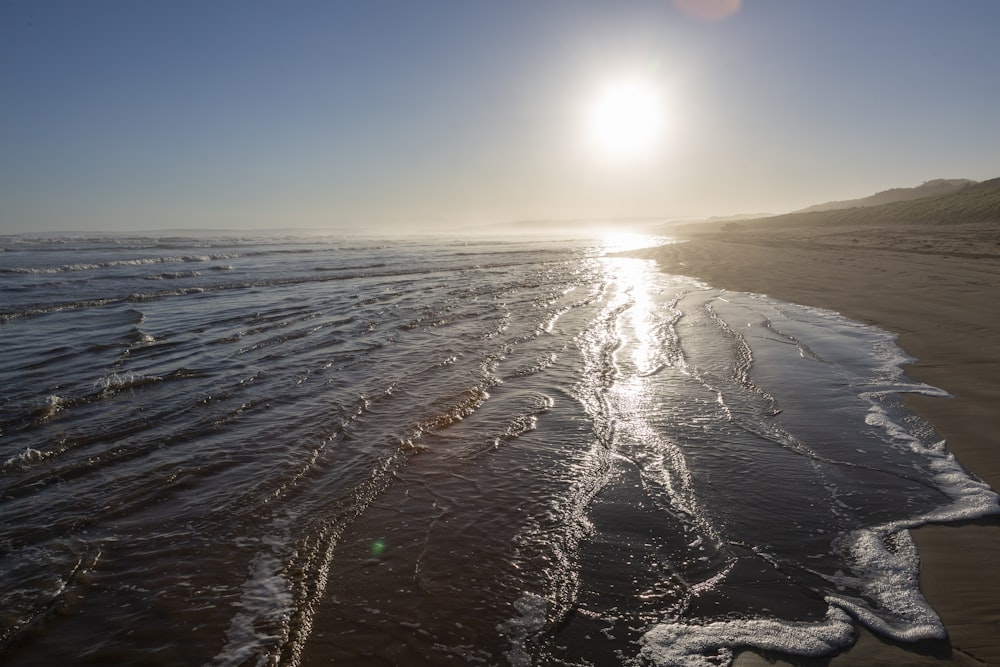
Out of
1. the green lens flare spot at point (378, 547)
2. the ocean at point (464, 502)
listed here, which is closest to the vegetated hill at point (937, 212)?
the ocean at point (464, 502)

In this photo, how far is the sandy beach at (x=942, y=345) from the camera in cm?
293

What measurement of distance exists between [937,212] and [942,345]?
4500cm

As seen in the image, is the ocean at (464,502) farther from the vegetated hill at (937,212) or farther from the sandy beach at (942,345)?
the vegetated hill at (937,212)

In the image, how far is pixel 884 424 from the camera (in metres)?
6.16

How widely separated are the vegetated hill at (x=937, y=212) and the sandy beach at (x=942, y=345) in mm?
12236

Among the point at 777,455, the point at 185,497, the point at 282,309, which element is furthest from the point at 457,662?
the point at 282,309

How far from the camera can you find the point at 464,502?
4570mm

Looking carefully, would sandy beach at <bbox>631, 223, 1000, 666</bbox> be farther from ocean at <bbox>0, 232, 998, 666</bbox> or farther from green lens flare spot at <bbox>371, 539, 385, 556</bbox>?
green lens flare spot at <bbox>371, 539, 385, 556</bbox>

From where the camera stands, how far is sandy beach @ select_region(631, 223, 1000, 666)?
293 cm

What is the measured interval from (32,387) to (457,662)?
354 inches

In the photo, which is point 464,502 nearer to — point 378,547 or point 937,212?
point 378,547

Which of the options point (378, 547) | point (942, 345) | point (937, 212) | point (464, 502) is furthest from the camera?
point (937, 212)

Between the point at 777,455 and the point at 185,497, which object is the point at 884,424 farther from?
the point at 185,497

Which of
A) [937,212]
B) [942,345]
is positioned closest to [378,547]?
[942,345]
